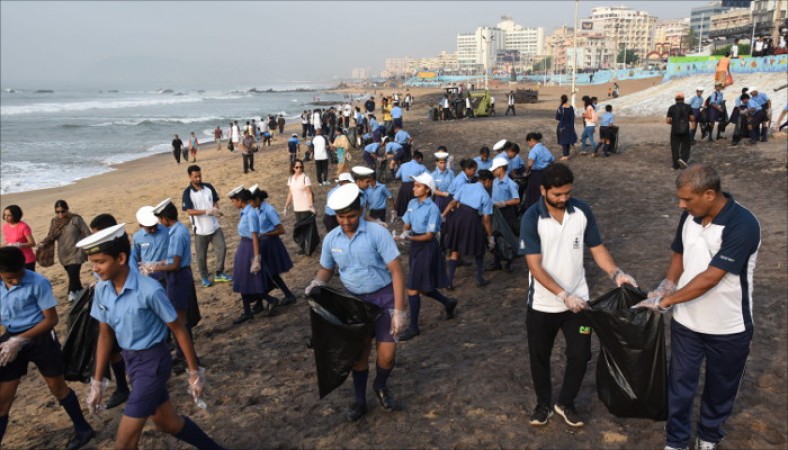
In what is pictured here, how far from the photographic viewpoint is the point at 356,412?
4.20 m

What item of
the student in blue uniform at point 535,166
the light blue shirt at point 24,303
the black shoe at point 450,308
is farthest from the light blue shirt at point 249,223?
the student in blue uniform at point 535,166

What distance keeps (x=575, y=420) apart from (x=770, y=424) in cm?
140

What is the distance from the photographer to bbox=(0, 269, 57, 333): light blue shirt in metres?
3.83

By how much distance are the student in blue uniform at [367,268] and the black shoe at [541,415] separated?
1.16 metres

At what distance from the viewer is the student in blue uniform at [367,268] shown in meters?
3.76

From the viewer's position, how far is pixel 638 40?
191750 millimetres

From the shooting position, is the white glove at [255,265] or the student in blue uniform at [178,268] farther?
the white glove at [255,265]

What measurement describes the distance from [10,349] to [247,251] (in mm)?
3011

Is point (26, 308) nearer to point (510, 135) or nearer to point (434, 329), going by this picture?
point (434, 329)

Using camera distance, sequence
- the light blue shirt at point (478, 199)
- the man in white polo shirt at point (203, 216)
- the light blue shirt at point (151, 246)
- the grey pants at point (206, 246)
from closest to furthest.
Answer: the light blue shirt at point (151, 246) → the light blue shirt at point (478, 199) → the man in white polo shirt at point (203, 216) → the grey pants at point (206, 246)

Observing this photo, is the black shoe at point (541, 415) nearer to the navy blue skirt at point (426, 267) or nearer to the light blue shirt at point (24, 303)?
the navy blue skirt at point (426, 267)

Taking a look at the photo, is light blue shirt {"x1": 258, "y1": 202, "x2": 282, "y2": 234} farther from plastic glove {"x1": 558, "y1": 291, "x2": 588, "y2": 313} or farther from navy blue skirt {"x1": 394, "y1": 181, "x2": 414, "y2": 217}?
plastic glove {"x1": 558, "y1": 291, "x2": 588, "y2": 313}

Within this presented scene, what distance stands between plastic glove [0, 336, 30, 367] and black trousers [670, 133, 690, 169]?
44.2 ft

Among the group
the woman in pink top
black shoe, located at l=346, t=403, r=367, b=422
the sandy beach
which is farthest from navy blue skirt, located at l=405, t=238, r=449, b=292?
the woman in pink top
